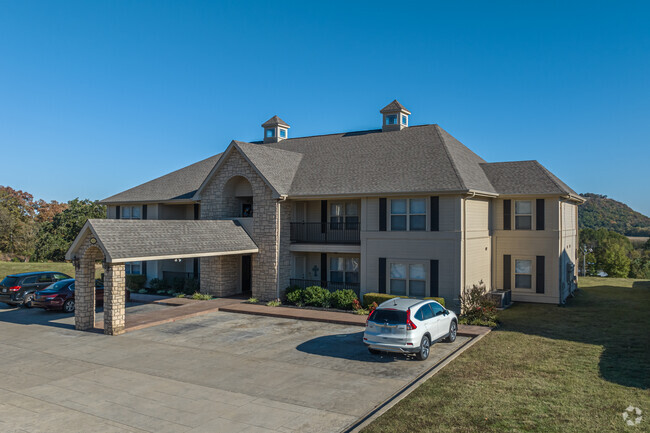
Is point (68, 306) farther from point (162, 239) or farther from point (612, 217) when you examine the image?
point (612, 217)

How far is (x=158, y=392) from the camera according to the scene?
11656 millimetres

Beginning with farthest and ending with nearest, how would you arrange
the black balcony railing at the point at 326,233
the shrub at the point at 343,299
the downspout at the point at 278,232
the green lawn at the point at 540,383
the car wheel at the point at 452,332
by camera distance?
the black balcony railing at the point at 326,233 → the downspout at the point at 278,232 → the shrub at the point at 343,299 → the car wheel at the point at 452,332 → the green lawn at the point at 540,383

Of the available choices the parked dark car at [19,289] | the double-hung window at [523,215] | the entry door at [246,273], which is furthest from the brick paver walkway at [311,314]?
the parked dark car at [19,289]

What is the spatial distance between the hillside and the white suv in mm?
136565

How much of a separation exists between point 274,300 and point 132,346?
356 inches

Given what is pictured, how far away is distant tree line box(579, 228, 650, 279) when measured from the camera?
264 ft

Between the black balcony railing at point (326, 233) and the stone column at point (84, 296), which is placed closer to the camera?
the stone column at point (84, 296)

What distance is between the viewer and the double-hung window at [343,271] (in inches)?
976

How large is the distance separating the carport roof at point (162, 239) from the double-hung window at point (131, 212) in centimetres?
952

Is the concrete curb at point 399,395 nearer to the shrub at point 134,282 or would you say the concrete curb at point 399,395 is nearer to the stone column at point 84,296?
the stone column at point 84,296

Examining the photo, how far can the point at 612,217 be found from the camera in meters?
150

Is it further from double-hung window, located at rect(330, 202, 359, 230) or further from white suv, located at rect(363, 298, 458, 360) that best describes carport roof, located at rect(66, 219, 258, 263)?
white suv, located at rect(363, 298, 458, 360)

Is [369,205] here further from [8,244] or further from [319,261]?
[8,244]

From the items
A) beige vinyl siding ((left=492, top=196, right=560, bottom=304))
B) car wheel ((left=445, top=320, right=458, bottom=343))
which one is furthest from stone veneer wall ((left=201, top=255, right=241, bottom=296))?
beige vinyl siding ((left=492, top=196, right=560, bottom=304))
